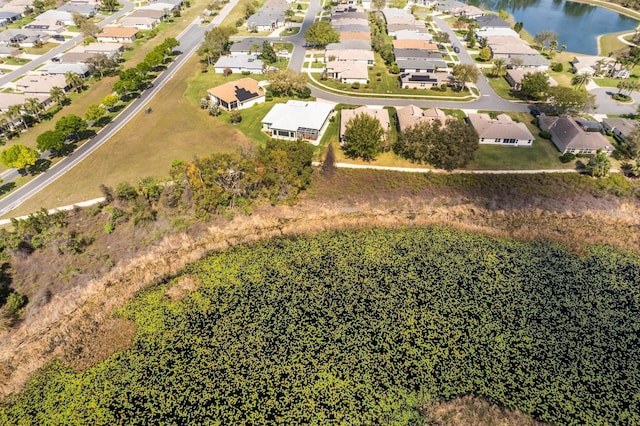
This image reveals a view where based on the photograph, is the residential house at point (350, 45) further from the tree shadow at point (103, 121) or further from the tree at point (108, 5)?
the tree at point (108, 5)

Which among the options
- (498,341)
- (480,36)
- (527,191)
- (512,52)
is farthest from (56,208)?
(480,36)

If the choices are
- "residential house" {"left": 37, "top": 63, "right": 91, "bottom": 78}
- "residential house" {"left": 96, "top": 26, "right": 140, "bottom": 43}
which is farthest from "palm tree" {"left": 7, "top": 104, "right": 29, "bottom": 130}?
"residential house" {"left": 96, "top": 26, "right": 140, "bottom": 43}

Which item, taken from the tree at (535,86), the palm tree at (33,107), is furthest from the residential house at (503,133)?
the palm tree at (33,107)

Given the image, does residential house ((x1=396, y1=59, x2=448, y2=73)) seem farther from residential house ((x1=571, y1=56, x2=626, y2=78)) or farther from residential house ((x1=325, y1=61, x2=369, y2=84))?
residential house ((x1=571, y1=56, x2=626, y2=78))

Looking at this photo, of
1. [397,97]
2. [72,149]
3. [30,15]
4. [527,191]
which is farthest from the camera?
[30,15]

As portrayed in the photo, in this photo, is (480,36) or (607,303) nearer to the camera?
(607,303)

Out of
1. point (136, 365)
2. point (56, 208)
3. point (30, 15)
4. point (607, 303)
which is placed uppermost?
point (30, 15)

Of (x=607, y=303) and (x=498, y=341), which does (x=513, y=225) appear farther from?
(x=498, y=341)
